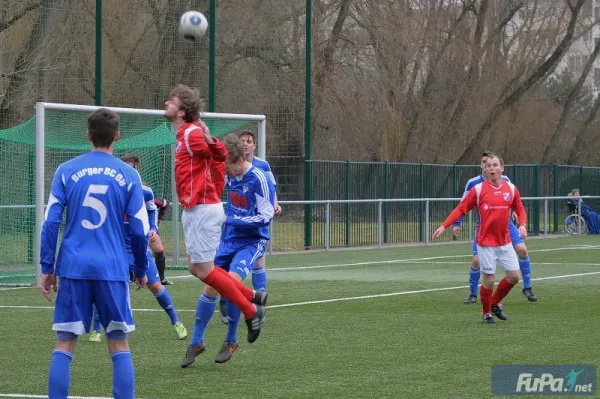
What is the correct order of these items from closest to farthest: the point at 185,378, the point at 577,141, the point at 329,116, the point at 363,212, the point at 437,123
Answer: the point at 185,378 → the point at 363,212 → the point at 329,116 → the point at 437,123 → the point at 577,141


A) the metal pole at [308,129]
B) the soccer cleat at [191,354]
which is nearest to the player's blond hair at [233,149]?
the soccer cleat at [191,354]

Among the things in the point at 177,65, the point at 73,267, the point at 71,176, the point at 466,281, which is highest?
the point at 177,65

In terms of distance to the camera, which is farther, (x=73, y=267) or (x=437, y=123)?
(x=437, y=123)

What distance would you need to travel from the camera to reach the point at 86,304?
258 inches

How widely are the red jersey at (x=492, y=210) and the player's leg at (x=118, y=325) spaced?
5967 millimetres

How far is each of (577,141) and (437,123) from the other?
13.2 meters

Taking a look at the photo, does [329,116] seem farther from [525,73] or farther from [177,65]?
[177,65]

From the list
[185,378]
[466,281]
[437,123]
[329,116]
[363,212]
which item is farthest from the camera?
[437,123]

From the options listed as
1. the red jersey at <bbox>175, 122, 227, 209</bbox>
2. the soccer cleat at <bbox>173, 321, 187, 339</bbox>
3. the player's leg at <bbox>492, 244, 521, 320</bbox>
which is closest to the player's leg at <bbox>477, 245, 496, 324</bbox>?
the player's leg at <bbox>492, 244, 521, 320</bbox>

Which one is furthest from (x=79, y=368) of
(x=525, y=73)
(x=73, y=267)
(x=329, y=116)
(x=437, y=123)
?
(x=525, y=73)

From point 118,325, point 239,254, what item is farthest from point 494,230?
point 118,325

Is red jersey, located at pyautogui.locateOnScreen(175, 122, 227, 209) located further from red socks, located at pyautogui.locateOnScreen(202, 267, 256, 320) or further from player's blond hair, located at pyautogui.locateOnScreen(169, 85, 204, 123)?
red socks, located at pyautogui.locateOnScreen(202, 267, 256, 320)

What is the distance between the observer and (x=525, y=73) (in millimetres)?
43188

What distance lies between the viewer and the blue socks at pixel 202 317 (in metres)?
9.07
